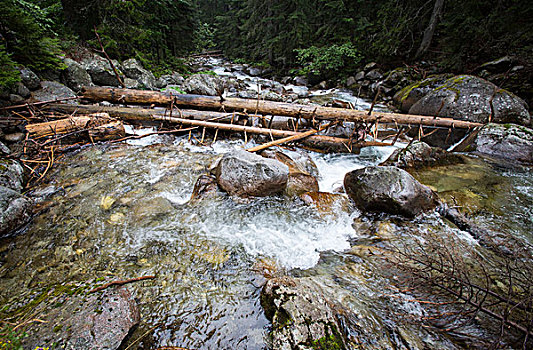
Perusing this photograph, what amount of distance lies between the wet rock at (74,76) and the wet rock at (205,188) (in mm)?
7210

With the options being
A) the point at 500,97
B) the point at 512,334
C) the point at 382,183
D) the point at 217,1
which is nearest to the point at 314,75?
the point at 500,97

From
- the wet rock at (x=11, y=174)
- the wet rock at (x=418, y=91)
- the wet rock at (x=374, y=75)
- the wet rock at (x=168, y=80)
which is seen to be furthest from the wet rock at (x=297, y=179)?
the wet rock at (x=374, y=75)

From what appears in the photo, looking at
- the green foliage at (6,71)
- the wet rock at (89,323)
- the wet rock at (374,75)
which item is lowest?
the wet rock at (89,323)

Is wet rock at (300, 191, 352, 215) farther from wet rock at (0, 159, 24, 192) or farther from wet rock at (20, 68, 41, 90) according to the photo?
wet rock at (20, 68, 41, 90)

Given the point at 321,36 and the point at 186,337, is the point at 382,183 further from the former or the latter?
the point at 321,36

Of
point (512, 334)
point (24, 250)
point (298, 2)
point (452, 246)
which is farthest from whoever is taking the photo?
point (298, 2)

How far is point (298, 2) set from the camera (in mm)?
15062

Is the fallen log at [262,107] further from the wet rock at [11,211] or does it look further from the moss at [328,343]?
the moss at [328,343]

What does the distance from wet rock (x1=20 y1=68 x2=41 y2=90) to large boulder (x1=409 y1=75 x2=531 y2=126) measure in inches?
487

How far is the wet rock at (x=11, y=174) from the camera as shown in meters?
3.34

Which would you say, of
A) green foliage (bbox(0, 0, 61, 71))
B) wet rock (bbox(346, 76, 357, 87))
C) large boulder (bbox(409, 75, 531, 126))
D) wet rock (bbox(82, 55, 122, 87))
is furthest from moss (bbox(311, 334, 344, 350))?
wet rock (bbox(346, 76, 357, 87))

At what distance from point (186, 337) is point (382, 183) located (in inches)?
146

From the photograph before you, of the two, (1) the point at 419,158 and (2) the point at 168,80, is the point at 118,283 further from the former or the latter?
(2) the point at 168,80

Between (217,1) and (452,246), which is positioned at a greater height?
(217,1)
